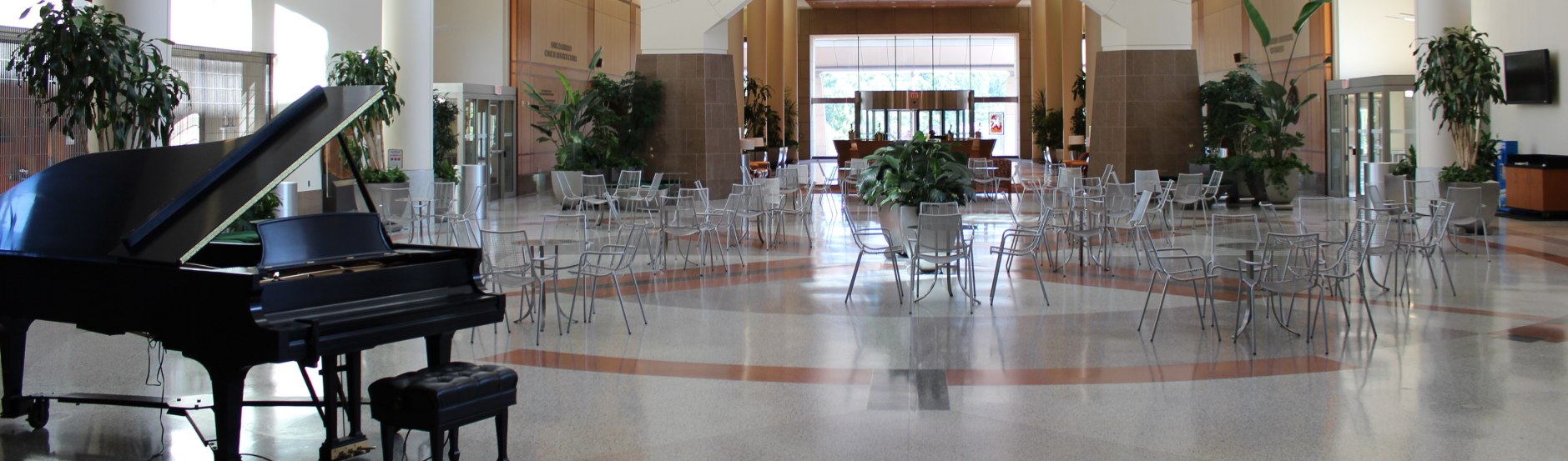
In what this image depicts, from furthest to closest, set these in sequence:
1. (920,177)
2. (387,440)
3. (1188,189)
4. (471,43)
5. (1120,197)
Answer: (471,43) → (1188,189) → (1120,197) → (920,177) → (387,440)

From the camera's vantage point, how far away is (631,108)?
14.8m

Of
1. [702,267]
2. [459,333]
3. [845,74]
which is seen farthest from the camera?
[845,74]

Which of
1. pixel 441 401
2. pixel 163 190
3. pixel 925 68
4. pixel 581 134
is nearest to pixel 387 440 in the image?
pixel 441 401

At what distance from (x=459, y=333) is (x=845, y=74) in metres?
26.6

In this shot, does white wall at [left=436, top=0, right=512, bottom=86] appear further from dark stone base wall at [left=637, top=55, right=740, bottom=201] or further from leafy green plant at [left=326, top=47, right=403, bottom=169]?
leafy green plant at [left=326, top=47, right=403, bottom=169]

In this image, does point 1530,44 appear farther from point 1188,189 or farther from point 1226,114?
point 1188,189

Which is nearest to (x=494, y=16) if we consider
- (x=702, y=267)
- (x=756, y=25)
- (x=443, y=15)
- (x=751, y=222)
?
(x=443, y=15)

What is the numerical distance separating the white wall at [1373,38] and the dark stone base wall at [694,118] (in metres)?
9.15

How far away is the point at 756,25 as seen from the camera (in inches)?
912

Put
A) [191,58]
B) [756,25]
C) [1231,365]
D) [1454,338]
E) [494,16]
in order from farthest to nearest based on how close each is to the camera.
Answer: [756,25] → [494,16] → [191,58] → [1454,338] → [1231,365]

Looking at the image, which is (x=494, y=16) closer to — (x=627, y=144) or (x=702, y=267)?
(x=627, y=144)

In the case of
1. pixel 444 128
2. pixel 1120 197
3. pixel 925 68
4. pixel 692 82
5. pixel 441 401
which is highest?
pixel 925 68

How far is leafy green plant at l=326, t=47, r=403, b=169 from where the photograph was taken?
10633 mm

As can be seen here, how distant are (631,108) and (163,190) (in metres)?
11.1
